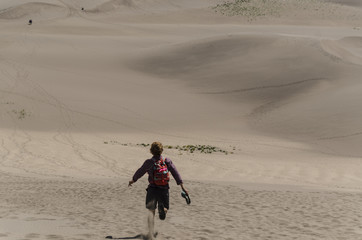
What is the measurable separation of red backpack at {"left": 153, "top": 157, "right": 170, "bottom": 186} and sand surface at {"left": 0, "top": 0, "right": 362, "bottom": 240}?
0.88 m

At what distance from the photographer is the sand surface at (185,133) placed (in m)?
10.1

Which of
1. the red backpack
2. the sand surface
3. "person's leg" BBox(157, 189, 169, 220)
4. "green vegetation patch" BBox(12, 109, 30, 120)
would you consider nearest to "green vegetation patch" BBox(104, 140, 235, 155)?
the sand surface

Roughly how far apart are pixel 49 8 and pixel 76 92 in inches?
1916

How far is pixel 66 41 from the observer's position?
48094 mm

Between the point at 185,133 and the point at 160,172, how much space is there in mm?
16970

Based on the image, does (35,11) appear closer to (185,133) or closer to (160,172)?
(185,133)

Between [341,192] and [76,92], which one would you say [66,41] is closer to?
[76,92]

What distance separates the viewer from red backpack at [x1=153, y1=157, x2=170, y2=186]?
8570 mm

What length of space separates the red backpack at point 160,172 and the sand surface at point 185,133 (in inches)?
34.5

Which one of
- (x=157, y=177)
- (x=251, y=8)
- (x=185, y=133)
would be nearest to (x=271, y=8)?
(x=251, y=8)

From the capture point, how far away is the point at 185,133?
83.8 ft

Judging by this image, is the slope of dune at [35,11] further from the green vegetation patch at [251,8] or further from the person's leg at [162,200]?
the person's leg at [162,200]

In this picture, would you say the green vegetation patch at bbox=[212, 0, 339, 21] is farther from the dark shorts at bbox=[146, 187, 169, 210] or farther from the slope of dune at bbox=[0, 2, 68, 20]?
the dark shorts at bbox=[146, 187, 169, 210]

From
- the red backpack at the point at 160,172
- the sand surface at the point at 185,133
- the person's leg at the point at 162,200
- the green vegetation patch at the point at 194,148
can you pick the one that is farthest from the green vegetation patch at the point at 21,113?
the red backpack at the point at 160,172
